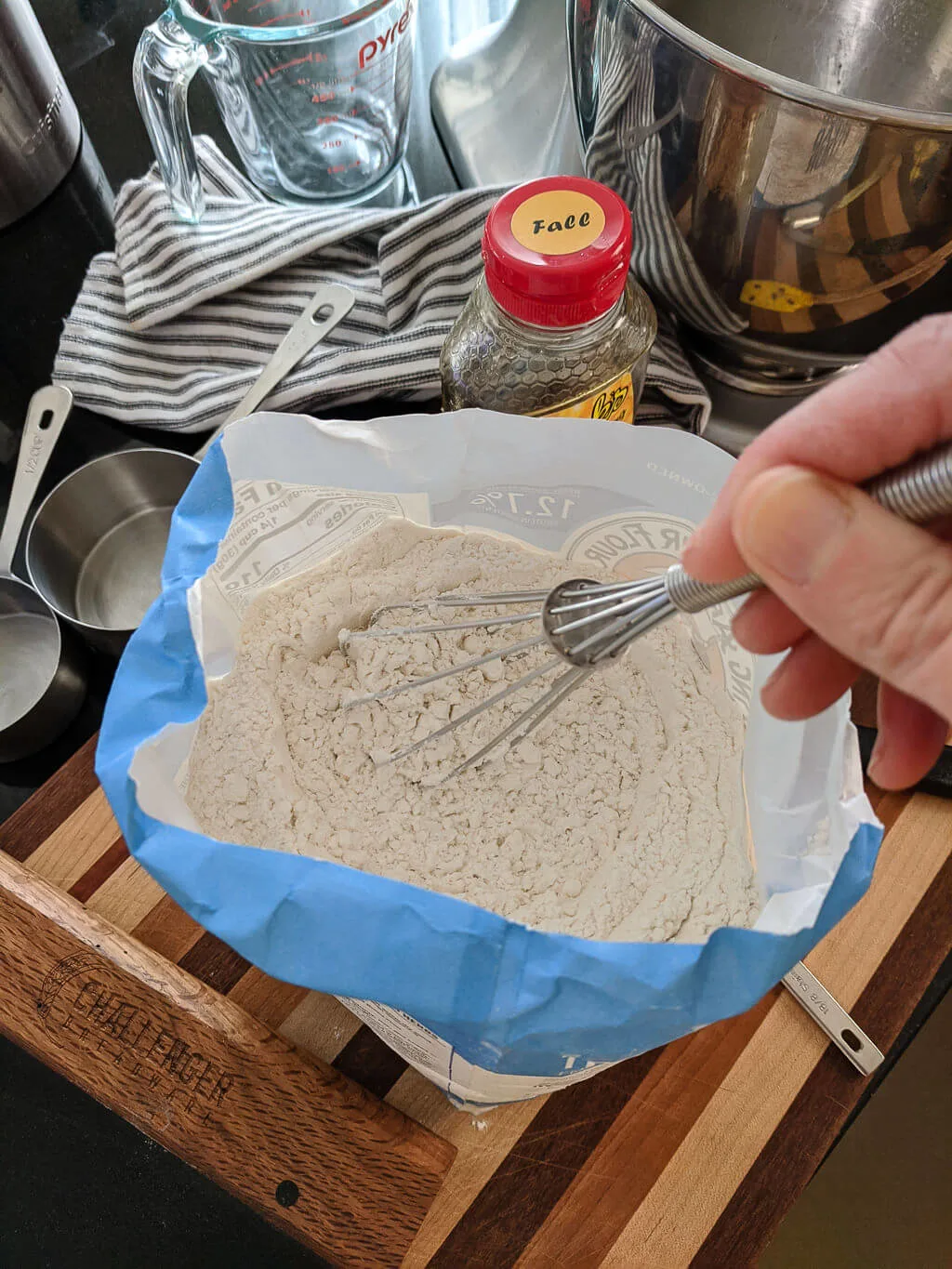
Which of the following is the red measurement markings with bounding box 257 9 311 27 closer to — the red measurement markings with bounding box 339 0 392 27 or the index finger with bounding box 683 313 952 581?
the red measurement markings with bounding box 339 0 392 27

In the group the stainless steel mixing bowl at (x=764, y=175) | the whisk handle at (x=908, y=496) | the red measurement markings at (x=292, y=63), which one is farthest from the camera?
the red measurement markings at (x=292, y=63)

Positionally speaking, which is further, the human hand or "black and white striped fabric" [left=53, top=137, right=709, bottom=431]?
"black and white striped fabric" [left=53, top=137, right=709, bottom=431]

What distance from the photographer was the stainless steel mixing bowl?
0.44 m

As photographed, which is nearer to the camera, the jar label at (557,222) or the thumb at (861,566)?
the thumb at (861,566)

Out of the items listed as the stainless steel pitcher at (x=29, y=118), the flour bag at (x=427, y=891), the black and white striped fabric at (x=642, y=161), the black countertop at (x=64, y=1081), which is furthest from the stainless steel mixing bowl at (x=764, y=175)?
the stainless steel pitcher at (x=29, y=118)

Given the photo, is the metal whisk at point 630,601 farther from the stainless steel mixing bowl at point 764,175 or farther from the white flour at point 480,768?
the stainless steel mixing bowl at point 764,175

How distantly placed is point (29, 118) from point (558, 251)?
1.47ft

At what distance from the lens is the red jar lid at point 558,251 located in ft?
1.53

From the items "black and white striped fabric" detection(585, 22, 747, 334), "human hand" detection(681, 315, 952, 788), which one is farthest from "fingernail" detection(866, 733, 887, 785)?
"black and white striped fabric" detection(585, 22, 747, 334)

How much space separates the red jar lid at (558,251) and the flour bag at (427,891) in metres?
0.06

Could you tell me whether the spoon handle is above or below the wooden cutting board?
above

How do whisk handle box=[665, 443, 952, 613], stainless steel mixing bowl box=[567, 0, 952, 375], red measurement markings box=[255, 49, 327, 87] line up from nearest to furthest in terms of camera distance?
whisk handle box=[665, 443, 952, 613]
stainless steel mixing bowl box=[567, 0, 952, 375]
red measurement markings box=[255, 49, 327, 87]

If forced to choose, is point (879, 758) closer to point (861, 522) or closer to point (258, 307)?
point (861, 522)

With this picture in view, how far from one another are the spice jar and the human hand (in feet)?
0.57
